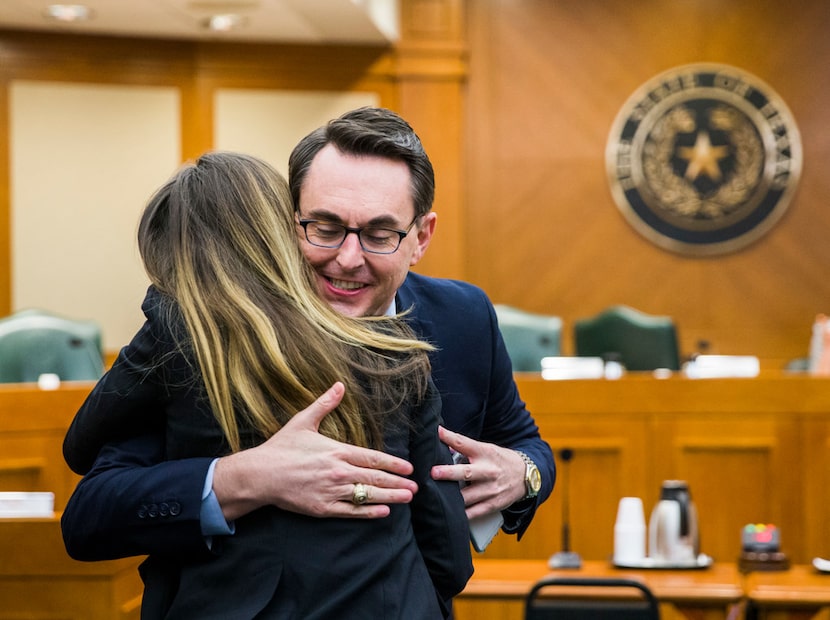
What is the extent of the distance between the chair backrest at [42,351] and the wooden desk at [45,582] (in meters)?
2.91

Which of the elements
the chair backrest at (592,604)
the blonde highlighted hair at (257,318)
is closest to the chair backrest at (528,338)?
the chair backrest at (592,604)

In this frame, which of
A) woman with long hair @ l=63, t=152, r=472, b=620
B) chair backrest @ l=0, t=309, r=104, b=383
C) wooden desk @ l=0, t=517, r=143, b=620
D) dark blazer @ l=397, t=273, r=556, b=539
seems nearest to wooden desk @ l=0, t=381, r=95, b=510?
chair backrest @ l=0, t=309, r=104, b=383

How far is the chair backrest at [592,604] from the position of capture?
3.18m

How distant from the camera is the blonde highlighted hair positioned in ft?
4.70

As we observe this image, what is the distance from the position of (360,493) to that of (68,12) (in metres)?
6.22

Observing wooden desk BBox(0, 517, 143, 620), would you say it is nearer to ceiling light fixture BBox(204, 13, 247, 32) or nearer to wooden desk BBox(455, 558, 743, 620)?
wooden desk BBox(455, 558, 743, 620)

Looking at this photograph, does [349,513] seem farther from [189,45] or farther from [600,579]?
[189,45]

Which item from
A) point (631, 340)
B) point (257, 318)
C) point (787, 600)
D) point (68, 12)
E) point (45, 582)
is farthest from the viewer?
point (68, 12)

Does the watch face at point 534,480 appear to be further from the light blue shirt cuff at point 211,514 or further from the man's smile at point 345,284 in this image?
the light blue shirt cuff at point 211,514

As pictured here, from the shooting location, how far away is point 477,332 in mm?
2080

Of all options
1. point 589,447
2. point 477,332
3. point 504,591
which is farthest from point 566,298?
point 477,332

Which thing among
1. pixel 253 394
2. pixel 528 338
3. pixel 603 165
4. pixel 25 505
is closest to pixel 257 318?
pixel 253 394

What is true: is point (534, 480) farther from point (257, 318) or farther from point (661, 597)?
point (661, 597)

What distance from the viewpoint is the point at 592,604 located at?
3.22 metres
